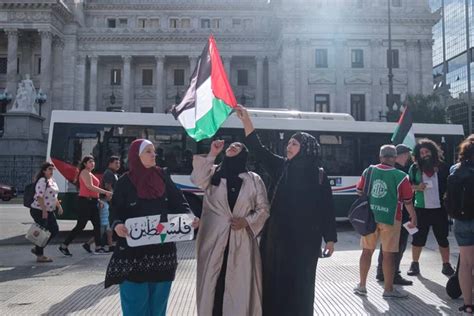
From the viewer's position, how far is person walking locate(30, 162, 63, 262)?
8398 mm

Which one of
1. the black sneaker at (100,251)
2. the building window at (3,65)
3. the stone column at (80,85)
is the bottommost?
the black sneaker at (100,251)

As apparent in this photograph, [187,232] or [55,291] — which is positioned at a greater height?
[187,232]

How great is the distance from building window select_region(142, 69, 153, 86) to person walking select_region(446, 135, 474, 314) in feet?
167

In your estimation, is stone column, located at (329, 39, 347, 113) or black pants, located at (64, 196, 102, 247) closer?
black pants, located at (64, 196, 102, 247)

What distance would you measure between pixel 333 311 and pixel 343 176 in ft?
28.3

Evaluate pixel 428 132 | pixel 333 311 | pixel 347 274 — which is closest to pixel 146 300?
pixel 333 311

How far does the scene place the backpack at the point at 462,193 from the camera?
5035 millimetres

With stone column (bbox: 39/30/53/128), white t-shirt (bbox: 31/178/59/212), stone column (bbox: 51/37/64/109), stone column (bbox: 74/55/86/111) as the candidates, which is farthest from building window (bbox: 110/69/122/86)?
white t-shirt (bbox: 31/178/59/212)

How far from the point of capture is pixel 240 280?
3.95 m

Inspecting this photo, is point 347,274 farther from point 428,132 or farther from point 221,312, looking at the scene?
point 428,132

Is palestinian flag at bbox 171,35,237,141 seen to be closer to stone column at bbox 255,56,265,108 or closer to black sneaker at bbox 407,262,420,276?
black sneaker at bbox 407,262,420,276

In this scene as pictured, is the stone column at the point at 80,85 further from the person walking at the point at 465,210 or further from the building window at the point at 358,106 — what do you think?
the person walking at the point at 465,210

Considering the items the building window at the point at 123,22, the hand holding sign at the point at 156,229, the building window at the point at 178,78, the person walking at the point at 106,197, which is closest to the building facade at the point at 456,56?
the building window at the point at 178,78

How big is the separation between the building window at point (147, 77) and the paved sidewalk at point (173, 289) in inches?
1819
